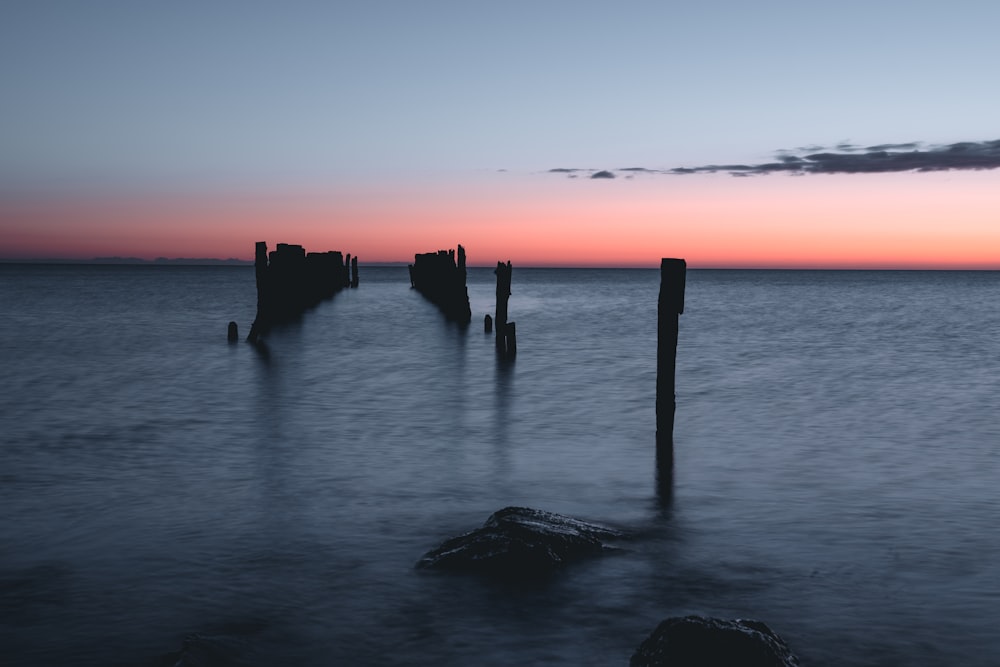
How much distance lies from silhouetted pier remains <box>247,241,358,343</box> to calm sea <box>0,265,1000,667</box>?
170 inches

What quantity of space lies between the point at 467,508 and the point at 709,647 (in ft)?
15.8

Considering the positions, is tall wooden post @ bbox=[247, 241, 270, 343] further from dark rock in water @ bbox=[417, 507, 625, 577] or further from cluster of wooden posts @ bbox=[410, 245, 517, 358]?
dark rock in water @ bbox=[417, 507, 625, 577]

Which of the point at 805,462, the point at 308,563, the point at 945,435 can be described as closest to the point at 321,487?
the point at 308,563

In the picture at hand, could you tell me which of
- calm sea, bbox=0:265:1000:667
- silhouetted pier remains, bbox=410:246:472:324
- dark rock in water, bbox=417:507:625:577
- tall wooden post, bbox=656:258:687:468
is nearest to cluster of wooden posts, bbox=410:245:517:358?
silhouetted pier remains, bbox=410:246:472:324

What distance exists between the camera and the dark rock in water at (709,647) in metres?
4.70

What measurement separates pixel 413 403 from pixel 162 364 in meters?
9.20

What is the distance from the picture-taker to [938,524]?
8.77 metres

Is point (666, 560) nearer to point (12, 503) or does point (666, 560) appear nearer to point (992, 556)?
point (992, 556)

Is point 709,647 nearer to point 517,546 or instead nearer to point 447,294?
point 517,546

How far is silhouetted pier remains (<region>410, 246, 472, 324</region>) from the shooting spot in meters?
35.6

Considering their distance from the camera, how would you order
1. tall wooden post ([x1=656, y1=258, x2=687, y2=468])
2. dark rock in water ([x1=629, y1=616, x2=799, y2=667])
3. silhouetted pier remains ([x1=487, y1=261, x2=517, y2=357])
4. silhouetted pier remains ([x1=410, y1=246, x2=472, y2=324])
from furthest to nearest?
silhouetted pier remains ([x1=410, y1=246, x2=472, y2=324])
silhouetted pier remains ([x1=487, y1=261, x2=517, y2=357])
tall wooden post ([x1=656, y1=258, x2=687, y2=468])
dark rock in water ([x1=629, y1=616, x2=799, y2=667])

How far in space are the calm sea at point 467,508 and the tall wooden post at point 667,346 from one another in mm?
307

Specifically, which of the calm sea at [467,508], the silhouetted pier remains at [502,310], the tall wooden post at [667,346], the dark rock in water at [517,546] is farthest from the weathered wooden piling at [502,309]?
the dark rock in water at [517,546]

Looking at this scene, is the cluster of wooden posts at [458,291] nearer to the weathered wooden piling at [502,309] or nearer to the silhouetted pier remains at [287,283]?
the weathered wooden piling at [502,309]
